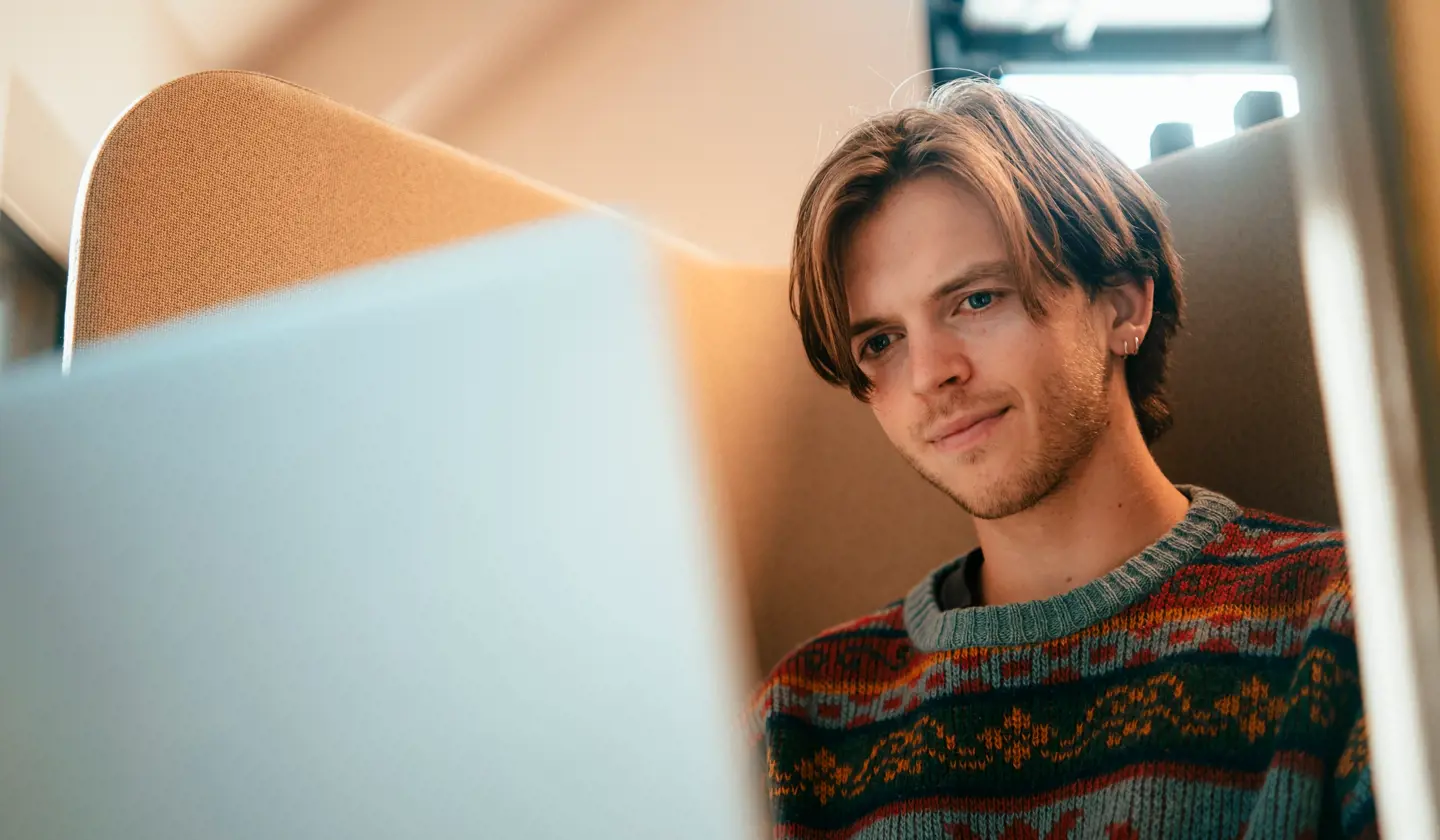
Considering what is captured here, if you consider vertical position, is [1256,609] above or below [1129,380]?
below

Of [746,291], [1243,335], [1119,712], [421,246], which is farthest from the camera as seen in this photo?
[746,291]

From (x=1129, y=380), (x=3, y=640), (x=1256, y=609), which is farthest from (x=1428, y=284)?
(x=1129, y=380)

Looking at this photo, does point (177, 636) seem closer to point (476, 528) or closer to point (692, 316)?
point (476, 528)

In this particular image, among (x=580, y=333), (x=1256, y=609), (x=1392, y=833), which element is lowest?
(x=1256, y=609)

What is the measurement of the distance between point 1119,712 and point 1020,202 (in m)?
0.35

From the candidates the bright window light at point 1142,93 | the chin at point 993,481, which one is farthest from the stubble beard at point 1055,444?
the bright window light at point 1142,93

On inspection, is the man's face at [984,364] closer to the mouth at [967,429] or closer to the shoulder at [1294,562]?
the mouth at [967,429]

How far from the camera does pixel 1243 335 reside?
934 millimetres

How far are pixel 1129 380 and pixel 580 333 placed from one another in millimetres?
702

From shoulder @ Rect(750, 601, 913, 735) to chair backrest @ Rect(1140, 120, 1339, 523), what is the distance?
282 mm

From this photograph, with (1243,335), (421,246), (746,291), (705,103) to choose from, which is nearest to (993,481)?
(1243,335)

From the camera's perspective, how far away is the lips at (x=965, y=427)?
32.5 inches

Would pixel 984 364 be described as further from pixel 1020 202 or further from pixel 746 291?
pixel 746 291

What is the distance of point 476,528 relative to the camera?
279mm
